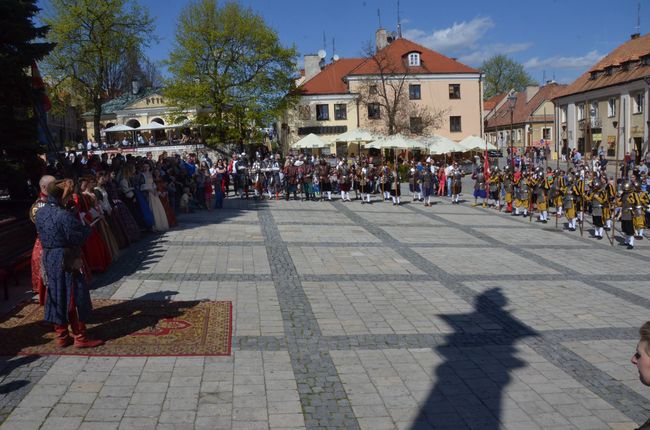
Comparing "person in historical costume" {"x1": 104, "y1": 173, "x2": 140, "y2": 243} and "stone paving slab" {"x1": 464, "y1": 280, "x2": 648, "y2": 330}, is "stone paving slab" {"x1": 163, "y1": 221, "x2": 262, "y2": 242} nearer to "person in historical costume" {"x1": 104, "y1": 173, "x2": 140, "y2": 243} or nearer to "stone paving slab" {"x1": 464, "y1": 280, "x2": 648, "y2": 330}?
"person in historical costume" {"x1": 104, "y1": 173, "x2": 140, "y2": 243}

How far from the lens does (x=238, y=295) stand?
9.12 m

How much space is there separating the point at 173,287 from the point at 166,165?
1022 centimetres

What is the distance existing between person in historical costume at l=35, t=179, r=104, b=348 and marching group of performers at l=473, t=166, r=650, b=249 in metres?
13.9

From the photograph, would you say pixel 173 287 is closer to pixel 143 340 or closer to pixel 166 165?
pixel 143 340

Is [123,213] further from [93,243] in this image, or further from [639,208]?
[639,208]

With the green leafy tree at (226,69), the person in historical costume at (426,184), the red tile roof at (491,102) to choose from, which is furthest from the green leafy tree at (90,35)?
the red tile roof at (491,102)

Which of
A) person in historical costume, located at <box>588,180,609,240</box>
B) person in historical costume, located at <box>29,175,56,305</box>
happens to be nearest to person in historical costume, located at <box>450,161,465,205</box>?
person in historical costume, located at <box>588,180,609,240</box>

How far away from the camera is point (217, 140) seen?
40219 millimetres

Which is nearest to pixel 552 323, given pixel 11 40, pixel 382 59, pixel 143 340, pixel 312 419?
pixel 312 419

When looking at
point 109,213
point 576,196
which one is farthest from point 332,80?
point 109,213

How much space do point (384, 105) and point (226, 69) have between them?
15.0m

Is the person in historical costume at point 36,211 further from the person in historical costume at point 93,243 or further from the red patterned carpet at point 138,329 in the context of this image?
the person in historical costume at point 93,243

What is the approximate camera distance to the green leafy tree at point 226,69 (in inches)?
1512

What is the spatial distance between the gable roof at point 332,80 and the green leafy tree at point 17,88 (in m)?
37.6
